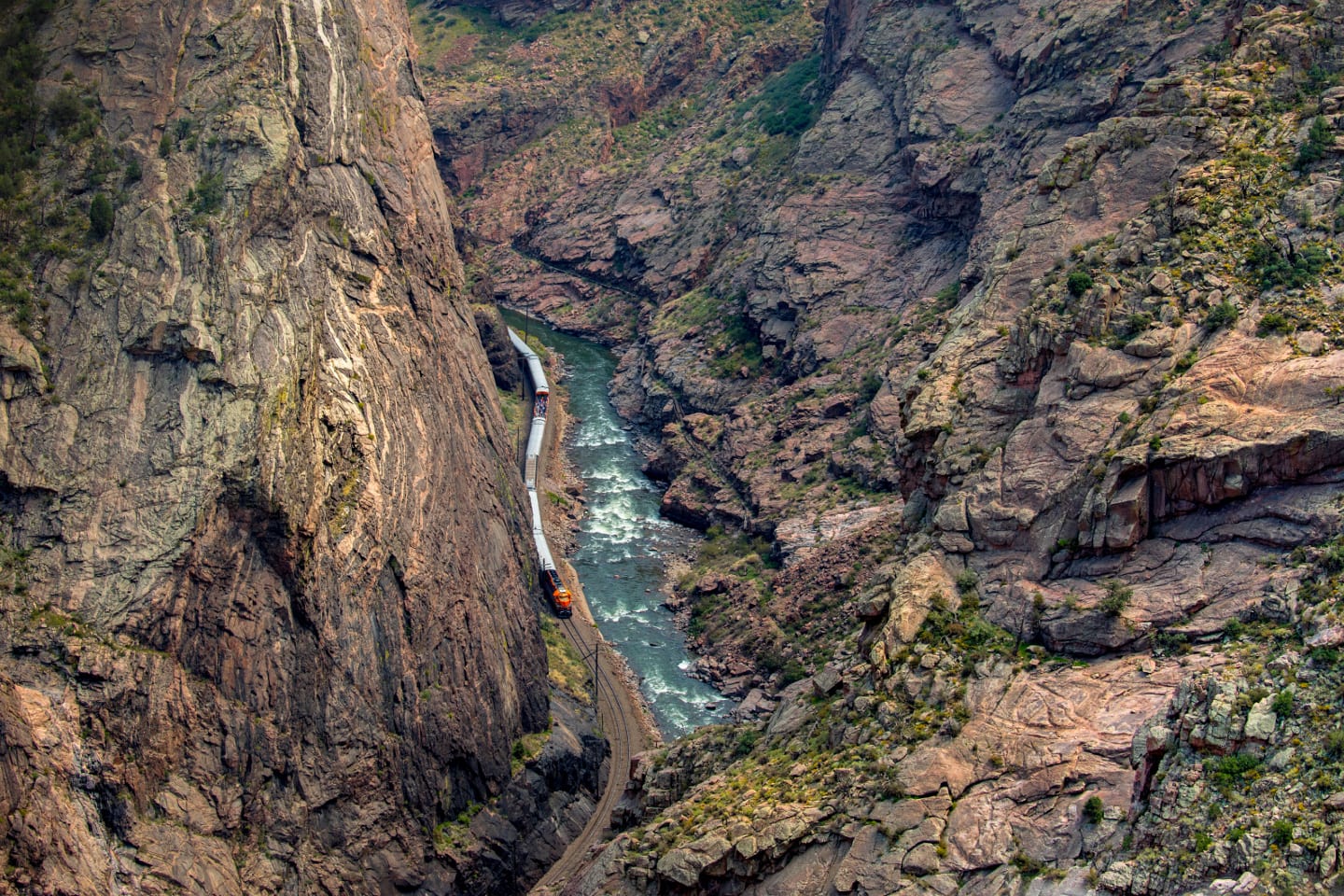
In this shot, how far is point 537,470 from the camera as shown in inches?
5148

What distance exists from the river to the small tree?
4306 cm

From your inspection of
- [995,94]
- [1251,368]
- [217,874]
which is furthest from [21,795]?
[995,94]

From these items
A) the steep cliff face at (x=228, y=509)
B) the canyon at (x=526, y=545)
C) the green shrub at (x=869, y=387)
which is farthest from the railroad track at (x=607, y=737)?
the green shrub at (x=869, y=387)

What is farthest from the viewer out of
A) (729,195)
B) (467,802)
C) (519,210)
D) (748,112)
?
(519,210)

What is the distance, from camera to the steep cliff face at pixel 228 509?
212ft

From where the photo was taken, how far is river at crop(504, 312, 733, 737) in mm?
99875

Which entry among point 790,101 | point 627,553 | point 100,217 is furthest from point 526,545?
point 790,101

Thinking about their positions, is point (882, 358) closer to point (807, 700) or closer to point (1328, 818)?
point (807, 700)

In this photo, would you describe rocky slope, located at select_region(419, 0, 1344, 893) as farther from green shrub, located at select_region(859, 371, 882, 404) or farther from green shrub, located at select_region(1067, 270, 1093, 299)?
green shrub, located at select_region(859, 371, 882, 404)

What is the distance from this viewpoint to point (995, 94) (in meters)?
127

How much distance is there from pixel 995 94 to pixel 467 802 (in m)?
75.5

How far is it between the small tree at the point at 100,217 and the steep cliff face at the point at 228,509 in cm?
30

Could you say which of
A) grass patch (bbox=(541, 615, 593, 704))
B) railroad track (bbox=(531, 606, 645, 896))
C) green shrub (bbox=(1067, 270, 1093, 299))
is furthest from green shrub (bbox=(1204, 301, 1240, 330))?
grass patch (bbox=(541, 615, 593, 704))

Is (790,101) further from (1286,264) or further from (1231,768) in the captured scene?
(1231,768)
